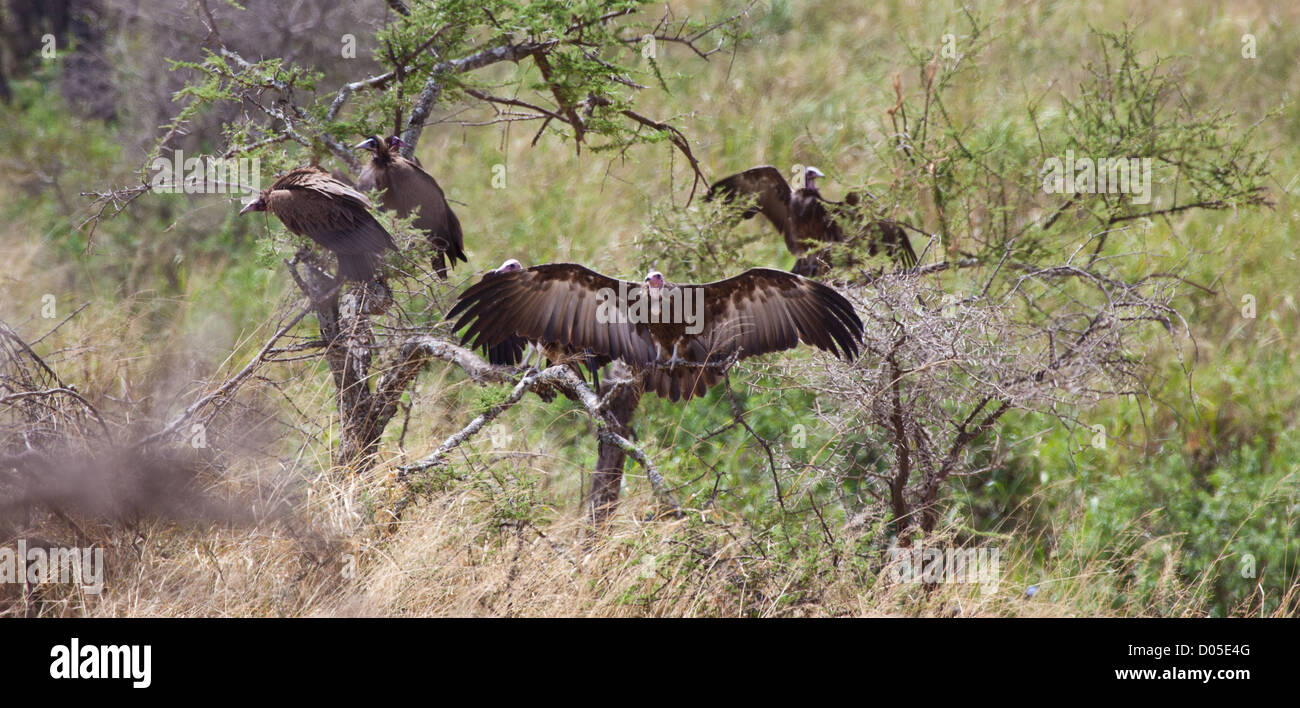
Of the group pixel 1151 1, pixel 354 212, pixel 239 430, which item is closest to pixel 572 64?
pixel 354 212

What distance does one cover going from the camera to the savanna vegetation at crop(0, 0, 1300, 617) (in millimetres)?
5082

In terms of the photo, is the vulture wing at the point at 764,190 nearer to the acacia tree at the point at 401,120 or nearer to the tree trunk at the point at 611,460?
the acacia tree at the point at 401,120

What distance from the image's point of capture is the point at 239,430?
5.60m

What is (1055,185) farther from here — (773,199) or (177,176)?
(177,176)

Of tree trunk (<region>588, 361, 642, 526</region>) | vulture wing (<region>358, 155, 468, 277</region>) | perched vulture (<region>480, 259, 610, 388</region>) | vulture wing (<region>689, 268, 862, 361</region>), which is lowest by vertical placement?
tree trunk (<region>588, 361, 642, 526</region>)

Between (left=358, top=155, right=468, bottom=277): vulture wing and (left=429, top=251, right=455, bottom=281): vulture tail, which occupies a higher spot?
(left=358, top=155, right=468, bottom=277): vulture wing

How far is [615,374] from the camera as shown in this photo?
20.6 ft

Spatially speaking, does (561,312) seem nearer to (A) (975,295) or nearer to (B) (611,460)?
(B) (611,460)

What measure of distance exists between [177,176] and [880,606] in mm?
3998

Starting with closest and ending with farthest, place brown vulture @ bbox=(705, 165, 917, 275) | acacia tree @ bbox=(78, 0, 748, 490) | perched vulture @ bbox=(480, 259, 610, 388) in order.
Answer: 1. acacia tree @ bbox=(78, 0, 748, 490)
2. perched vulture @ bbox=(480, 259, 610, 388)
3. brown vulture @ bbox=(705, 165, 917, 275)

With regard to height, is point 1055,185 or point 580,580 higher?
point 1055,185

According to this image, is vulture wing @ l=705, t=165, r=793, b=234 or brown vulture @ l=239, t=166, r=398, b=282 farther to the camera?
vulture wing @ l=705, t=165, r=793, b=234

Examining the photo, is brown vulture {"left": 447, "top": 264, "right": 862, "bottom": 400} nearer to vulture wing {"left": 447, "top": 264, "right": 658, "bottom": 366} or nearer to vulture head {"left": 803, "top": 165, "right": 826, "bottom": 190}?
vulture wing {"left": 447, "top": 264, "right": 658, "bottom": 366}

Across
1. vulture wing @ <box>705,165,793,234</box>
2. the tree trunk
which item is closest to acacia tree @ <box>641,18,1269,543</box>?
vulture wing @ <box>705,165,793,234</box>
